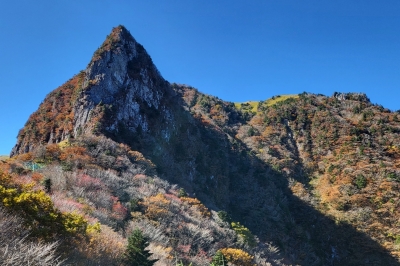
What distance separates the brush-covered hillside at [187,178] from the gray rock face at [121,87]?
7.5 inches

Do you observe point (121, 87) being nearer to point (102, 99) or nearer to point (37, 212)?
point (102, 99)

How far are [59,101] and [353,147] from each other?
5096cm

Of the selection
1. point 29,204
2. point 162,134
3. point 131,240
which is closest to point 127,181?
point 131,240

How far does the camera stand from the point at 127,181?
2259cm

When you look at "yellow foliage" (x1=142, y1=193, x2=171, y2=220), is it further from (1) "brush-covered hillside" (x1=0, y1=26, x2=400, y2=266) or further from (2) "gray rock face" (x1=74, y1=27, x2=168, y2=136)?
(2) "gray rock face" (x1=74, y1=27, x2=168, y2=136)

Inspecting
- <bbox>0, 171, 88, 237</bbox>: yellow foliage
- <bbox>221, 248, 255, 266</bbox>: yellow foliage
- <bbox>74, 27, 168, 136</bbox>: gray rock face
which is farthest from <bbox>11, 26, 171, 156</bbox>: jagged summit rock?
<bbox>0, 171, 88, 237</bbox>: yellow foliage

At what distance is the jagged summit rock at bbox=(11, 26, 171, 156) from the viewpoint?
34750mm

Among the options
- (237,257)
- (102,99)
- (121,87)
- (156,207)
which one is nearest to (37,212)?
(156,207)

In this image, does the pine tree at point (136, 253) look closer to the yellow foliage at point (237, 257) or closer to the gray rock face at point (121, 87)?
the yellow foliage at point (237, 257)

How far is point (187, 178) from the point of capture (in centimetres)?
3969

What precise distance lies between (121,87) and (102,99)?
155 inches

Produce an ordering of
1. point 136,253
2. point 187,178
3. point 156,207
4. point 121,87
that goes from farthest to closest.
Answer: point 187,178 → point 121,87 → point 156,207 → point 136,253

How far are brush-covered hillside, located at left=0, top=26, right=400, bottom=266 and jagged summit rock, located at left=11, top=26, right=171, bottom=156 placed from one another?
0.19 metres

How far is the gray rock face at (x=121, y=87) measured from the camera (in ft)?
117
